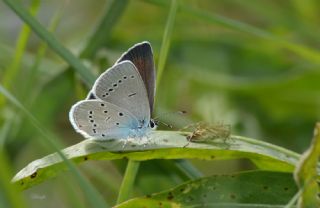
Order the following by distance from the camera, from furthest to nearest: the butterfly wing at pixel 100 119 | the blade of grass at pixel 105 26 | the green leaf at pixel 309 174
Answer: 1. the blade of grass at pixel 105 26
2. the butterfly wing at pixel 100 119
3. the green leaf at pixel 309 174

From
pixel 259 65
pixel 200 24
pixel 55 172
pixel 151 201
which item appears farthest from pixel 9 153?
pixel 200 24

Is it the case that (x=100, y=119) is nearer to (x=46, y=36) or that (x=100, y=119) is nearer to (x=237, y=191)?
(x=46, y=36)

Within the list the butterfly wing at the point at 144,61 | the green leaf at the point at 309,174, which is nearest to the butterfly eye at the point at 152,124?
the butterfly wing at the point at 144,61

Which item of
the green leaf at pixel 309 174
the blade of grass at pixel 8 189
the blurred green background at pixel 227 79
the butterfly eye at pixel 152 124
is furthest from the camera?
the blurred green background at pixel 227 79

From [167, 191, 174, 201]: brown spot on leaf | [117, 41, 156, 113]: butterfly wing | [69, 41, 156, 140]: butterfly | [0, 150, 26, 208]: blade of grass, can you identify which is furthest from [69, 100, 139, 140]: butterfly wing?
[0, 150, 26, 208]: blade of grass

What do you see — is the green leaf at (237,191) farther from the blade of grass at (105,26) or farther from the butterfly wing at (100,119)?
the blade of grass at (105,26)

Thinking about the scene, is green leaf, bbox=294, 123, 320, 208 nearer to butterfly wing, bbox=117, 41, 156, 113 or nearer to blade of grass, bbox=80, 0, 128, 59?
butterfly wing, bbox=117, 41, 156, 113

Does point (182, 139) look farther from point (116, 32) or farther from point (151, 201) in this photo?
point (116, 32)
